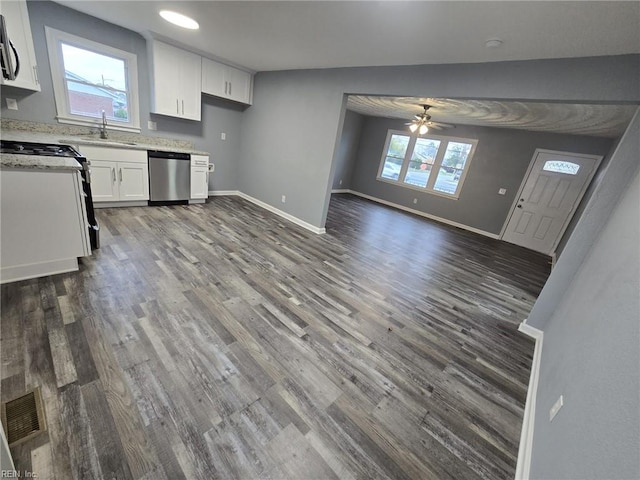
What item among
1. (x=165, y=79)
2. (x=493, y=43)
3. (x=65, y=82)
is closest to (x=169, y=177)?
(x=165, y=79)

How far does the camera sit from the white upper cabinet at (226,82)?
4.43 meters

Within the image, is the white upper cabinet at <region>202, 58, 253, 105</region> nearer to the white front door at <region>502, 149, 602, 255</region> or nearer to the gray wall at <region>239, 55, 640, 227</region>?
the gray wall at <region>239, 55, 640, 227</region>

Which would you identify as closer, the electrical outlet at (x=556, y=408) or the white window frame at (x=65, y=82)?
the electrical outlet at (x=556, y=408)

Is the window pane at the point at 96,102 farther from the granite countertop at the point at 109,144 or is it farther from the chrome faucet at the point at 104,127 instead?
the granite countertop at the point at 109,144

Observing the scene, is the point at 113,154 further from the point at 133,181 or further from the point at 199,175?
the point at 199,175

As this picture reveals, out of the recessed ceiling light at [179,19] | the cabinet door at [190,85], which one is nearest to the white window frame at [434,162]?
the cabinet door at [190,85]

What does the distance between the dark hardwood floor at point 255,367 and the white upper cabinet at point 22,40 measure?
1756mm

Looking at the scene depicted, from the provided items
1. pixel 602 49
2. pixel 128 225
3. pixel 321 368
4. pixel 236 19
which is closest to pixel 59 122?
pixel 128 225

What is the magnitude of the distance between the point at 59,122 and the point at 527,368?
6024mm

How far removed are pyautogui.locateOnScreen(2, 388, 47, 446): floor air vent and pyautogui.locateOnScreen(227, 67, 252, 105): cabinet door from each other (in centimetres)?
489

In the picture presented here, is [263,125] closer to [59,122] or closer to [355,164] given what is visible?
[59,122]

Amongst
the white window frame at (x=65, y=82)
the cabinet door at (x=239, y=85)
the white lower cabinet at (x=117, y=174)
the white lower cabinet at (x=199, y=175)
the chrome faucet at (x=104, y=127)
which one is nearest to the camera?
the white window frame at (x=65, y=82)

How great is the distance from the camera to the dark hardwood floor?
50.7 inches

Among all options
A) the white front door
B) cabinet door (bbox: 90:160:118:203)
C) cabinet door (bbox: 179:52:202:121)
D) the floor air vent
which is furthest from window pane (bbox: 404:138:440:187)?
the floor air vent
